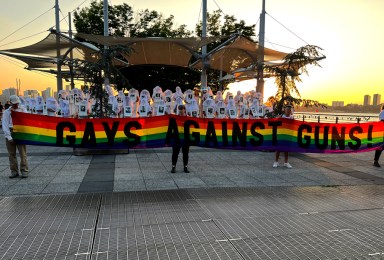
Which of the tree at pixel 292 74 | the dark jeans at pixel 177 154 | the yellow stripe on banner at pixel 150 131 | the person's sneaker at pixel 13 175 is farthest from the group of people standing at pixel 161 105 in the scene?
the person's sneaker at pixel 13 175

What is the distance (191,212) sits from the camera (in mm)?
5145

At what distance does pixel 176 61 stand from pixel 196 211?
61.5 ft

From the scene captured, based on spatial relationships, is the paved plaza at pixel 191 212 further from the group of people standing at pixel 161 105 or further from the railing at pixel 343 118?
the railing at pixel 343 118

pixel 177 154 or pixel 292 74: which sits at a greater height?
pixel 292 74

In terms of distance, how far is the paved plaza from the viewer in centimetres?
387

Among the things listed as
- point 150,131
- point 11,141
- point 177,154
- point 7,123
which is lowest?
point 177,154

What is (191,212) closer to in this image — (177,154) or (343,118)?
(177,154)

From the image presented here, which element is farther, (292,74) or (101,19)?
(101,19)

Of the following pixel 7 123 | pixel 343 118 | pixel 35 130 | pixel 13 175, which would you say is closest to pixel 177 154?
pixel 35 130

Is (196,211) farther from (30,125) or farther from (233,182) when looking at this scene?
(30,125)

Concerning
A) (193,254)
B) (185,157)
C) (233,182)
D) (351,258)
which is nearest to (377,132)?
(233,182)

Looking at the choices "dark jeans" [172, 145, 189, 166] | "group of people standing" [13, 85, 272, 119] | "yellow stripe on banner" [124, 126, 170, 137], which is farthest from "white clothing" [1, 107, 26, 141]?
"group of people standing" [13, 85, 272, 119]

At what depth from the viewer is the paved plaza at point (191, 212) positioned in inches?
152

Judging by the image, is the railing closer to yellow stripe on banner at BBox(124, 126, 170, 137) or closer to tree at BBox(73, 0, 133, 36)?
yellow stripe on banner at BBox(124, 126, 170, 137)
